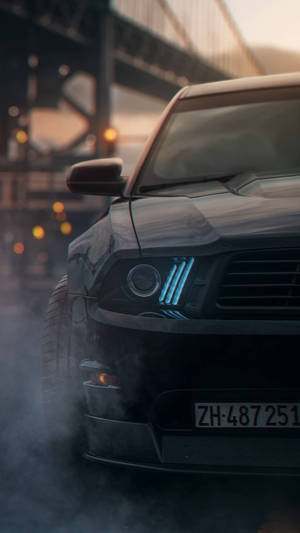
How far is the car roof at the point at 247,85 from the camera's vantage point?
4414 millimetres

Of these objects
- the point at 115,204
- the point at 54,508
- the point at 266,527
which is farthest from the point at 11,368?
the point at 266,527

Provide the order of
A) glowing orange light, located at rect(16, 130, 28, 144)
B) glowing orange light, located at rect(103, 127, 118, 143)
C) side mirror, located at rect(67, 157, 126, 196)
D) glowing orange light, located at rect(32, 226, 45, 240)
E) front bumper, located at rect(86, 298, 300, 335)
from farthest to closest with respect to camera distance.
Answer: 1. glowing orange light, located at rect(32, 226, 45, 240)
2. glowing orange light, located at rect(16, 130, 28, 144)
3. glowing orange light, located at rect(103, 127, 118, 143)
4. side mirror, located at rect(67, 157, 126, 196)
5. front bumper, located at rect(86, 298, 300, 335)

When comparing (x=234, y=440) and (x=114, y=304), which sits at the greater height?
(x=114, y=304)

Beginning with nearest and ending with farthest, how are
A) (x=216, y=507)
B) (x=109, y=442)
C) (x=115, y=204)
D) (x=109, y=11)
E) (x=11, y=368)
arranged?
(x=109, y=442) → (x=216, y=507) → (x=115, y=204) → (x=11, y=368) → (x=109, y=11)

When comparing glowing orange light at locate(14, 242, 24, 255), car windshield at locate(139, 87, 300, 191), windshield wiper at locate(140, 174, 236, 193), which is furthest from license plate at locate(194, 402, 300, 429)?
glowing orange light at locate(14, 242, 24, 255)

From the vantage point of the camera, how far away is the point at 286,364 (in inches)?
102

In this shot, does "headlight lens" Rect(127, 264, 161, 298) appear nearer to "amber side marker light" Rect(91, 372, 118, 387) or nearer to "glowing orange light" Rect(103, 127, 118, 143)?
"amber side marker light" Rect(91, 372, 118, 387)

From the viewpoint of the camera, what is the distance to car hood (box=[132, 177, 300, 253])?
111 inches

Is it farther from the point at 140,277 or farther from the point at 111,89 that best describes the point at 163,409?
the point at 111,89

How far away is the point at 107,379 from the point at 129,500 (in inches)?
20.8

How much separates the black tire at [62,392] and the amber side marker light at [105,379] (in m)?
0.09

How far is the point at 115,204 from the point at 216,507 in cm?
125

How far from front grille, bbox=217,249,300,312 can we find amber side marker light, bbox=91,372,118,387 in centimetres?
38

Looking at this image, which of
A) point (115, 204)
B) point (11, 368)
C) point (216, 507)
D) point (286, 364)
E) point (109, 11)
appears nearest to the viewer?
point (286, 364)
